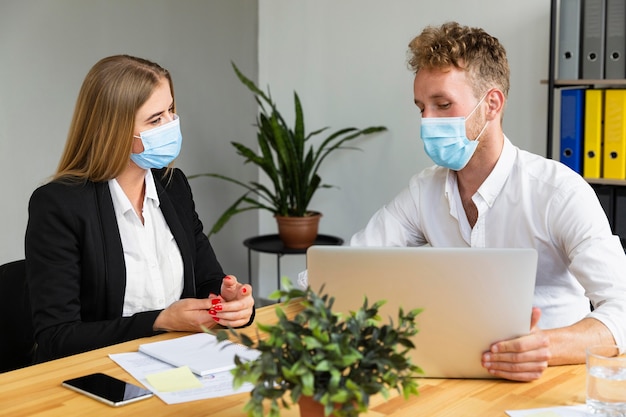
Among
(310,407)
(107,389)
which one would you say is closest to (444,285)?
(310,407)

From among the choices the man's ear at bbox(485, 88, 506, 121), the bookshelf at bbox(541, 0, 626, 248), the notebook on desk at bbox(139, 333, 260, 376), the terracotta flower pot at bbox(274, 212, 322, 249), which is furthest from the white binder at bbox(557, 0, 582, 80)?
the notebook on desk at bbox(139, 333, 260, 376)

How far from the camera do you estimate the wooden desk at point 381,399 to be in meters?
1.50

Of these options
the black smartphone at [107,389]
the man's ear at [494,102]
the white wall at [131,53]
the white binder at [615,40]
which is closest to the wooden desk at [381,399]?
the black smartphone at [107,389]

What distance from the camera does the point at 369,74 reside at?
4.21 metres

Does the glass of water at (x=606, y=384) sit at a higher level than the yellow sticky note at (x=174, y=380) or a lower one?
higher

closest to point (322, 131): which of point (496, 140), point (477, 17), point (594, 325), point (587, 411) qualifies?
point (477, 17)

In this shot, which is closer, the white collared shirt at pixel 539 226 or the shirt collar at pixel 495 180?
the white collared shirt at pixel 539 226

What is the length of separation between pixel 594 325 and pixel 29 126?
8.54 ft

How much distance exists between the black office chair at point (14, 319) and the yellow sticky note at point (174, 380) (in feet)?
1.88

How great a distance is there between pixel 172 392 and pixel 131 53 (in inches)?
105

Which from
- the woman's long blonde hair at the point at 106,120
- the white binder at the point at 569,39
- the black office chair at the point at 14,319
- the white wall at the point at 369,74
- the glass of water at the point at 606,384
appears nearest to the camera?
the glass of water at the point at 606,384

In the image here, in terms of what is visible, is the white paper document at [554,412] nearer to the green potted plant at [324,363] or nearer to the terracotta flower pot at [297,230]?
the green potted plant at [324,363]

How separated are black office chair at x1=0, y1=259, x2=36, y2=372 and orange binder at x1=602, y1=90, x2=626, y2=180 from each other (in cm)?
221

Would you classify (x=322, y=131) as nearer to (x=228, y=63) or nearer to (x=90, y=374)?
(x=228, y=63)
